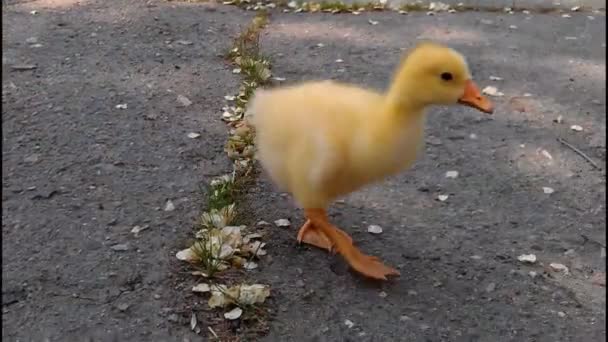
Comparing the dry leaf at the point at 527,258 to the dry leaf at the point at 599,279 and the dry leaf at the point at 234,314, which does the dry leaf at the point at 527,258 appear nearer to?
the dry leaf at the point at 599,279

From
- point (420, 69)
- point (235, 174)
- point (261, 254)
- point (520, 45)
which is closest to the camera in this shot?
point (420, 69)

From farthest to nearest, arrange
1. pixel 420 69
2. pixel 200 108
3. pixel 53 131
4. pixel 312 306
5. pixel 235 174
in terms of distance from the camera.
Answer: pixel 200 108 → pixel 53 131 → pixel 235 174 → pixel 312 306 → pixel 420 69

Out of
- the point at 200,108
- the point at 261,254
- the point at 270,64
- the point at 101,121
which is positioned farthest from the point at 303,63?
A: the point at 261,254

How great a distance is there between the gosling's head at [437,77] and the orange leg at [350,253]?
1.23ft

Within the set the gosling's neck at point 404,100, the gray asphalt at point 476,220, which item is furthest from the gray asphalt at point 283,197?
the gosling's neck at point 404,100

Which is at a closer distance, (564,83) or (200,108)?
(200,108)

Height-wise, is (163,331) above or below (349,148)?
below

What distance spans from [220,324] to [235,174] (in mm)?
588

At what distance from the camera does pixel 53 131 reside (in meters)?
2.04

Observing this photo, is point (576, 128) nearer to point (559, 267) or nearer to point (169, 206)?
point (559, 267)

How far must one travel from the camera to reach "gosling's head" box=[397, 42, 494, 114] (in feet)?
4.18

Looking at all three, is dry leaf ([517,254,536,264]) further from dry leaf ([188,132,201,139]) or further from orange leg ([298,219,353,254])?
dry leaf ([188,132,201,139])

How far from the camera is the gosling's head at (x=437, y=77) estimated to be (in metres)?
1.27

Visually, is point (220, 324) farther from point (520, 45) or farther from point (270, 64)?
point (520, 45)
